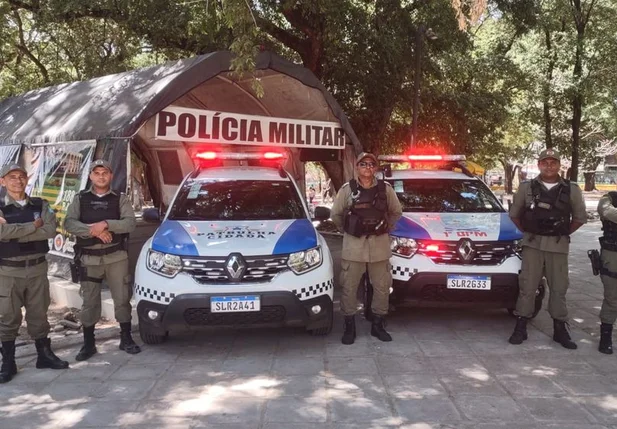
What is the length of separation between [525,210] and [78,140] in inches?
216

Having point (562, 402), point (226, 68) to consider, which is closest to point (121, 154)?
point (226, 68)

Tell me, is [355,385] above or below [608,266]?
below

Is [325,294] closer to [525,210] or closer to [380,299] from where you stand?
[380,299]

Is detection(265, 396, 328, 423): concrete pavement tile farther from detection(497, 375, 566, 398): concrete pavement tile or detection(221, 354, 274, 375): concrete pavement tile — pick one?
detection(497, 375, 566, 398): concrete pavement tile

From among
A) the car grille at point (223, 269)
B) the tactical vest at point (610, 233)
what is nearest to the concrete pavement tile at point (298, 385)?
the car grille at point (223, 269)

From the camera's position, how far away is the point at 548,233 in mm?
5137

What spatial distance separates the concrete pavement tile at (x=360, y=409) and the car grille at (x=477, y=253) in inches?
77.2

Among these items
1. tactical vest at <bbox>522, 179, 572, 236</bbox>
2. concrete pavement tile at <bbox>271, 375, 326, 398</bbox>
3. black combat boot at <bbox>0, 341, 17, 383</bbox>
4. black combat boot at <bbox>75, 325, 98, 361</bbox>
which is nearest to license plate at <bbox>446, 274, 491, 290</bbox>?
tactical vest at <bbox>522, 179, 572, 236</bbox>

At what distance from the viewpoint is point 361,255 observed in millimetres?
5352

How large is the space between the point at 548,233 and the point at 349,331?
2.13m

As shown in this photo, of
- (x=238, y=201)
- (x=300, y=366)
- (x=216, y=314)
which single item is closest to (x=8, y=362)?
(x=216, y=314)

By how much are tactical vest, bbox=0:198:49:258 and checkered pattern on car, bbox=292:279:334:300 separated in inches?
88.0

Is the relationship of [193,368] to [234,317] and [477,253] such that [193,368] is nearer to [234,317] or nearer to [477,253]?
[234,317]

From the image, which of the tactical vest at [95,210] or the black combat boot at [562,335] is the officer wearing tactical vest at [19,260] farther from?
the black combat boot at [562,335]
